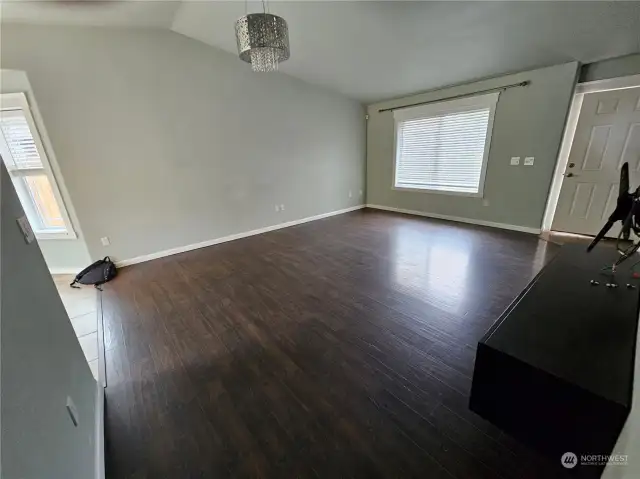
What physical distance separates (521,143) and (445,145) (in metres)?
1.20

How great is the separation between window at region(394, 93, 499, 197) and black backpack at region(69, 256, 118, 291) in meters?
5.26

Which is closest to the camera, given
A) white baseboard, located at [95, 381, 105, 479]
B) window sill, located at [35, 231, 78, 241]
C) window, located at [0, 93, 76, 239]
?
white baseboard, located at [95, 381, 105, 479]

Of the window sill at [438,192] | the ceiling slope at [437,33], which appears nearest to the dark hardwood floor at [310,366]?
the window sill at [438,192]

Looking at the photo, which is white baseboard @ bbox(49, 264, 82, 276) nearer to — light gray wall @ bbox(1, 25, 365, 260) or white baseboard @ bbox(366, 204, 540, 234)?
light gray wall @ bbox(1, 25, 365, 260)

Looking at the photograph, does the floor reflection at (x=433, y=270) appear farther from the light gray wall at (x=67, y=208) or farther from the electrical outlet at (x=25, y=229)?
the light gray wall at (x=67, y=208)

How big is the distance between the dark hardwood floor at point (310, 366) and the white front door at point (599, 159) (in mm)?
966

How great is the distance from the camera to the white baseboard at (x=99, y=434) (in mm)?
1198

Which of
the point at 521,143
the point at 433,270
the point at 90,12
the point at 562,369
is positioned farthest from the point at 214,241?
the point at 521,143

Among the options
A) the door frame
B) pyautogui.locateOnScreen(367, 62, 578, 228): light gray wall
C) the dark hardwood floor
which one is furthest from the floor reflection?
the door frame

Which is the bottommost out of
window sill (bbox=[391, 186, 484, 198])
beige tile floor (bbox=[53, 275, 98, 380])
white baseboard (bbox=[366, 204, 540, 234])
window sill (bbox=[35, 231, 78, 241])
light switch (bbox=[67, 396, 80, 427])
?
beige tile floor (bbox=[53, 275, 98, 380])

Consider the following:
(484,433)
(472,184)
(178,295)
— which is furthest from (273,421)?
(472,184)

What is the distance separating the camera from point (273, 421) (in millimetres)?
1438

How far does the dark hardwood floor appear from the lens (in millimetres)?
1260

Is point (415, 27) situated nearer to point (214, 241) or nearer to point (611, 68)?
point (611, 68)
